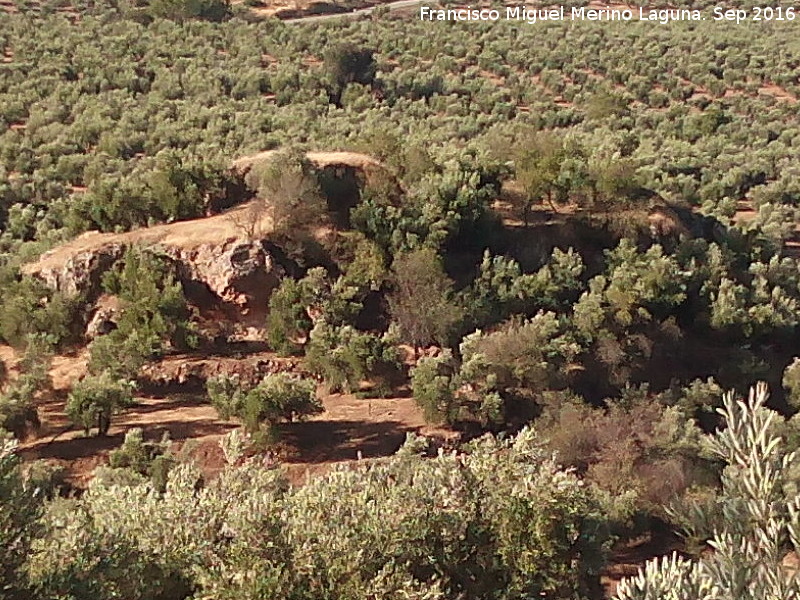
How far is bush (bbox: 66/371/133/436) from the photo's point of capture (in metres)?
15.1

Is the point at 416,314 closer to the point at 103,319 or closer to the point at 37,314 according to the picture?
the point at 103,319

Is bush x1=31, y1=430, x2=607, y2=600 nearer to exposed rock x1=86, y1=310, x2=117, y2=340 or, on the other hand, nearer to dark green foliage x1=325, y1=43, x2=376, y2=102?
exposed rock x1=86, y1=310, x2=117, y2=340

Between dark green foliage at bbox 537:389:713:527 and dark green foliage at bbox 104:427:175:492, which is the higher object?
dark green foliage at bbox 104:427:175:492

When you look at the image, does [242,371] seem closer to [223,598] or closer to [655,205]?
[223,598]

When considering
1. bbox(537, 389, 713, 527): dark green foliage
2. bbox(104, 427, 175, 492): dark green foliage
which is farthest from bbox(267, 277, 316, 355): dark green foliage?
bbox(537, 389, 713, 527): dark green foliage

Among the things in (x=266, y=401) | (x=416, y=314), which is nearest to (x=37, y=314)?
(x=266, y=401)

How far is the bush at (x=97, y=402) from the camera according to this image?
15117mm

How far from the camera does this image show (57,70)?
39125 millimetres

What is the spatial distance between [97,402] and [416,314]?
270 inches

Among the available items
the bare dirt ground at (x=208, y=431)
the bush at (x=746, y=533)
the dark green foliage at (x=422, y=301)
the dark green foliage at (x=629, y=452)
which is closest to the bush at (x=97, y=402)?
the bare dirt ground at (x=208, y=431)

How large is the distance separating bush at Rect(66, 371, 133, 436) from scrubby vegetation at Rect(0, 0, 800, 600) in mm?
58

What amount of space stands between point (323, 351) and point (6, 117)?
2446 cm

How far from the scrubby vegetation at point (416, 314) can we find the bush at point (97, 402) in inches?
2.3

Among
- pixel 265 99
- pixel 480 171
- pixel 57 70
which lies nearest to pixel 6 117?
pixel 57 70
